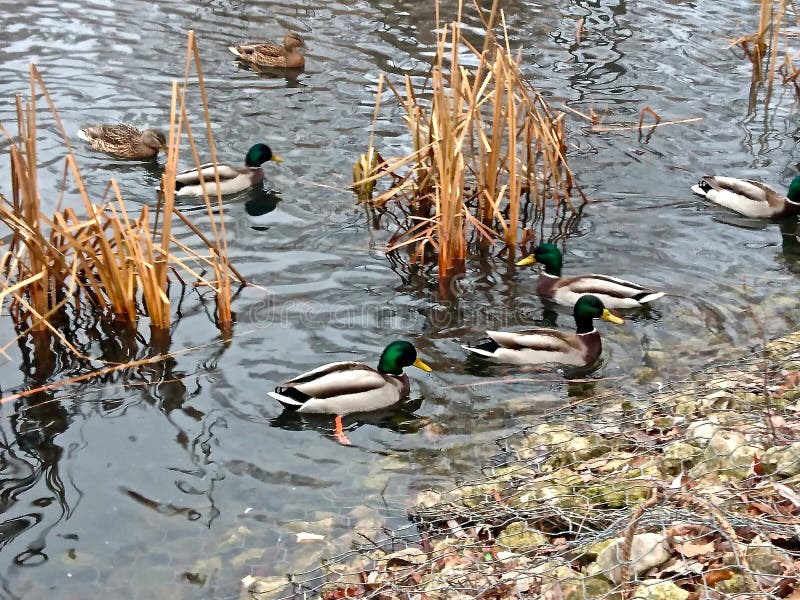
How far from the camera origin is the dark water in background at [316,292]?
210 inches

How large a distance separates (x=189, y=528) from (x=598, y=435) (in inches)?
97.0

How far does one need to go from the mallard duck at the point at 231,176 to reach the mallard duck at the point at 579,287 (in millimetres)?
3404

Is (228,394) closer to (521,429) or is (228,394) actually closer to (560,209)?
(521,429)

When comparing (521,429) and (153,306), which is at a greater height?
(153,306)

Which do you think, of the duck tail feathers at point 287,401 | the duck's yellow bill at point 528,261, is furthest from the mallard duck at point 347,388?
the duck's yellow bill at point 528,261

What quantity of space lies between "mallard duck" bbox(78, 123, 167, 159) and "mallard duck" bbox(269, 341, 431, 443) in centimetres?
491

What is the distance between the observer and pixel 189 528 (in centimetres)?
524

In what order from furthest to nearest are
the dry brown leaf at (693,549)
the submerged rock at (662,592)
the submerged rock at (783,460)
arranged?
1. the submerged rock at (783,460)
2. the dry brown leaf at (693,549)
3. the submerged rock at (662,592)

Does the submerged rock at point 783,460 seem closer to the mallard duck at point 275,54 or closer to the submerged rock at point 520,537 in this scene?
the submerged rock at point 520,537

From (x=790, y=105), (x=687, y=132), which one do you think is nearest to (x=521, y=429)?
(x=687, y=132)

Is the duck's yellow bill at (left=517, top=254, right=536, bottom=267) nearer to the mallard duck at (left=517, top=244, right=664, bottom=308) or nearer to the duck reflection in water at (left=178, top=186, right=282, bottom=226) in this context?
the mallard duck at (left=517, top=244, right=664, bottom=308)

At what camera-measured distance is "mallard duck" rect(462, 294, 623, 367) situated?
278 inches

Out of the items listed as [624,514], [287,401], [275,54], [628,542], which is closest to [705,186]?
[287,401]

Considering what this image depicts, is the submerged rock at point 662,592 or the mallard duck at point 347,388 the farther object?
the mallard duck at point 347,388
